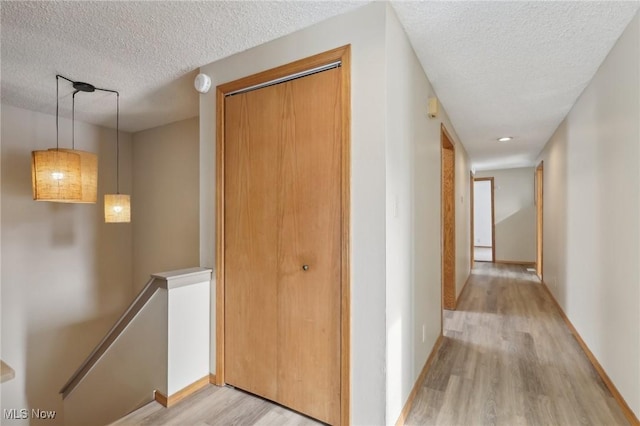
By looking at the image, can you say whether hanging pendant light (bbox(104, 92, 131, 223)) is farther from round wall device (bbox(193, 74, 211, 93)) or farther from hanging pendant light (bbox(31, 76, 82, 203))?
round wall device (bbox(193, 74, 211, 93))

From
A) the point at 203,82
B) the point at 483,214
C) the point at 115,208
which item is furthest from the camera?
the point at 483,214

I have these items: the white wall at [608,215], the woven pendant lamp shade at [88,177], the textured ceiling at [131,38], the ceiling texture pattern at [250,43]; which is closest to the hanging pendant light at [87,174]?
the woven pendant lamp shade at [88,177]

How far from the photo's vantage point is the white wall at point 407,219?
5.49 feet

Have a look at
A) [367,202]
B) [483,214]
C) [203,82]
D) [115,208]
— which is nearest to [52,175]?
[115,208]

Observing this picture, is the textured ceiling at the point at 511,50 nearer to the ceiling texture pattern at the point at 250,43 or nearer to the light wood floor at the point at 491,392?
the ceiling texture pattern at the point at 250,43

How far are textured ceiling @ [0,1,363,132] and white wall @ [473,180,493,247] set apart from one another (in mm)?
8781

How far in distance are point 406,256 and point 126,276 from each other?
3907 mm

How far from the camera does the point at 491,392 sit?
7.12 feet

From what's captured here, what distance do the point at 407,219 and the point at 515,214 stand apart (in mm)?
7022

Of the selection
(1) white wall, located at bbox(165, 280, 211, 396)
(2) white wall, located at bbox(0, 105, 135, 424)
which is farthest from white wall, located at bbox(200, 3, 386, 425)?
(2) white wall, located at bbox(0, 105, 135, 424)

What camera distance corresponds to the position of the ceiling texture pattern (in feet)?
5.61

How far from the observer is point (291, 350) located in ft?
6.34

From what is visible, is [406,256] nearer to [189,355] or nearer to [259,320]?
[259,320]

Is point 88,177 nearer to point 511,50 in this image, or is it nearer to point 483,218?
point 511,50
